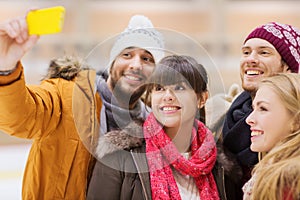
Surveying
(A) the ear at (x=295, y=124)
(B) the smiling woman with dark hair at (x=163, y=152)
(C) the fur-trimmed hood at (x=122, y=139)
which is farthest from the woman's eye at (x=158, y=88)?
(A) the ear at (x=295, y=124)

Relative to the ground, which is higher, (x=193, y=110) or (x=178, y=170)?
(x=193, y=110)

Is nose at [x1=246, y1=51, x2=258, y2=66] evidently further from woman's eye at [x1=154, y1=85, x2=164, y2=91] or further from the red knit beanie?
woman's eye at [x1=154, y1=85, x2=164, y2=91]

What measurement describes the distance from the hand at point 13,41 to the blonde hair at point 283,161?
26.5 inches

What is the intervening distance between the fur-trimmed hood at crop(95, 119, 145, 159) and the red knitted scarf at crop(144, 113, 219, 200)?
25 mm

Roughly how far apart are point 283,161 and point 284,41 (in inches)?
20.1

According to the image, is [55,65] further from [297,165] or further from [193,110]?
[297,165]

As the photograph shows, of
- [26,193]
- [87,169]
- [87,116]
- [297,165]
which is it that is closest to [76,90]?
[87,116]

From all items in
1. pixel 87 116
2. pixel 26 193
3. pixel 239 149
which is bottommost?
pixel 26 193

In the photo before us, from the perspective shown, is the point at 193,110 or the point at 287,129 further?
the point at 193,110

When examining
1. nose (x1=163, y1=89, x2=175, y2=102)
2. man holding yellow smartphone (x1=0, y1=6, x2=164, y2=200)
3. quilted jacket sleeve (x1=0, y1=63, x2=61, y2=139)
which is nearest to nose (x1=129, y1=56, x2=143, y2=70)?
man holding yellow smartphone (x1=0, y1=6, x2=164, y2=200)

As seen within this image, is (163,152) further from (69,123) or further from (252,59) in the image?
(252,59)

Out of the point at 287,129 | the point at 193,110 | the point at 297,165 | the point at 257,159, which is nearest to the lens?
the point at 297,165

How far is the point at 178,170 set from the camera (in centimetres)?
158

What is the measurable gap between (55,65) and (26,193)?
42cm
